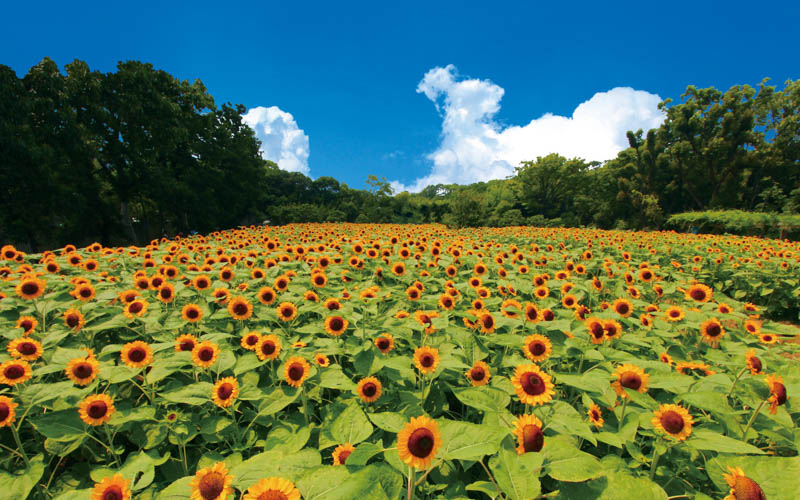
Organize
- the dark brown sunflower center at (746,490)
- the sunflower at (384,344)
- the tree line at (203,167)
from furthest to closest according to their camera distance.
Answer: the tree line at (203,167) → the sunflower at (384,344) → the dark brown sunflower center at (746,490)

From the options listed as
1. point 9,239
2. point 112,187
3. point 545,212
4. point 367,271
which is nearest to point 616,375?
point 367,271

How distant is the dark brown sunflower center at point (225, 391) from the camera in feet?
5.17

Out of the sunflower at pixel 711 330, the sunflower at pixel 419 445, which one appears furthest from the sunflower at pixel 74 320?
the sunflower at pixel 711 330

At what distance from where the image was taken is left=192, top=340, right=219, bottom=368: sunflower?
5.89ft

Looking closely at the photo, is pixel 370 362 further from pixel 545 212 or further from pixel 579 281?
pixel 545 212

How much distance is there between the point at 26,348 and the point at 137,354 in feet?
2.01

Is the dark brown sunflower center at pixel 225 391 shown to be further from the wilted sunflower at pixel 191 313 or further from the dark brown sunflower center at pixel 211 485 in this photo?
the wilted sunflower at pixel 191 313

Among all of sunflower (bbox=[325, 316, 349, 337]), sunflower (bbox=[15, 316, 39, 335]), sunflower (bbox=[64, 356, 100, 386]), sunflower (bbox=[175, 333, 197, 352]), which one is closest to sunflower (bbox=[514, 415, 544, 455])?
sunflower (bbox=[325, 316, 349, 337])

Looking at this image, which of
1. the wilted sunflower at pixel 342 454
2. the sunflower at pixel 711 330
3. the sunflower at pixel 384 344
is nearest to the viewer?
the wilted sunflower at pixel 342 454

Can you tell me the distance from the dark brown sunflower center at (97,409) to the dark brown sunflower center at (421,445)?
1506 mm

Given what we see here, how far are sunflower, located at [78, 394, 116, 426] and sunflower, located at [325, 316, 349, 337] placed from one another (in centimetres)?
118

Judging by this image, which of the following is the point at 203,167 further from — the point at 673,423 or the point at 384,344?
the point at 673,423

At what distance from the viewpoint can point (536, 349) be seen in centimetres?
193

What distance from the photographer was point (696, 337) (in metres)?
2.91
